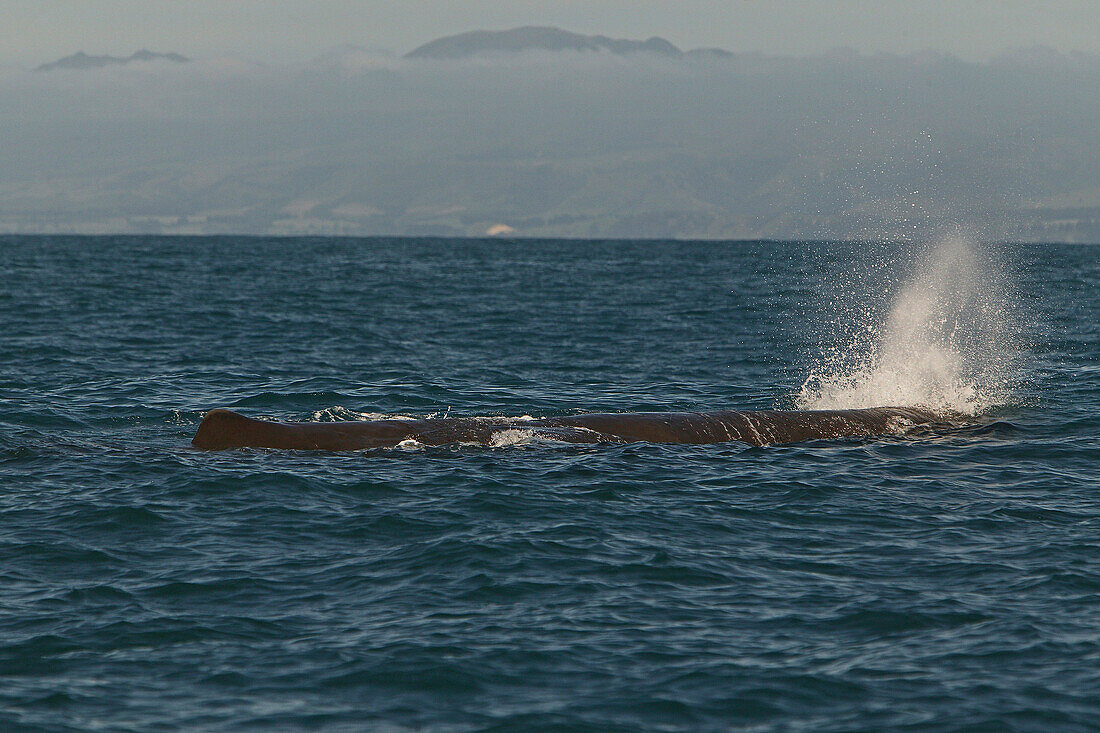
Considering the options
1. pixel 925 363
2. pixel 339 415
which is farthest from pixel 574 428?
pixel 925 363

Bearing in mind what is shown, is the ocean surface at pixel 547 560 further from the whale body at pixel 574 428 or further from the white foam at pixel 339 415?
the whale body at pixel 574 428

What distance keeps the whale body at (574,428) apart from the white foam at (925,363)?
3.22 metres

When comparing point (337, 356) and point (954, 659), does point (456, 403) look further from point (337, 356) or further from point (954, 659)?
point (954, 659)

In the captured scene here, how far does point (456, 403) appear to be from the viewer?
91.6 ft

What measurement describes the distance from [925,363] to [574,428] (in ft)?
43.4

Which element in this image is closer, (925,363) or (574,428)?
(574,428)

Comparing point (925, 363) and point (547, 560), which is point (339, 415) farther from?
point (925, 363)

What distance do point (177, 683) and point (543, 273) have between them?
3158 inches

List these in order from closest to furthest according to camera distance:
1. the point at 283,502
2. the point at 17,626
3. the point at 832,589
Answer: the point at 17,626
the point at 832,589
the point at 283,502

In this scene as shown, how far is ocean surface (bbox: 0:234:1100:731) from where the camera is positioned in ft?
35.8

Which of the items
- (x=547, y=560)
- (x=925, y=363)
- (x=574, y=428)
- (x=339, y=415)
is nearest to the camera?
(x=547, y=560)

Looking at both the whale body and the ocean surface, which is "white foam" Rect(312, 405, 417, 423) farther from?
the whale body

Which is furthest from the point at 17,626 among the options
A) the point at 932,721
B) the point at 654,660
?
the point at 932,721

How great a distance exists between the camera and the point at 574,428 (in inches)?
886
